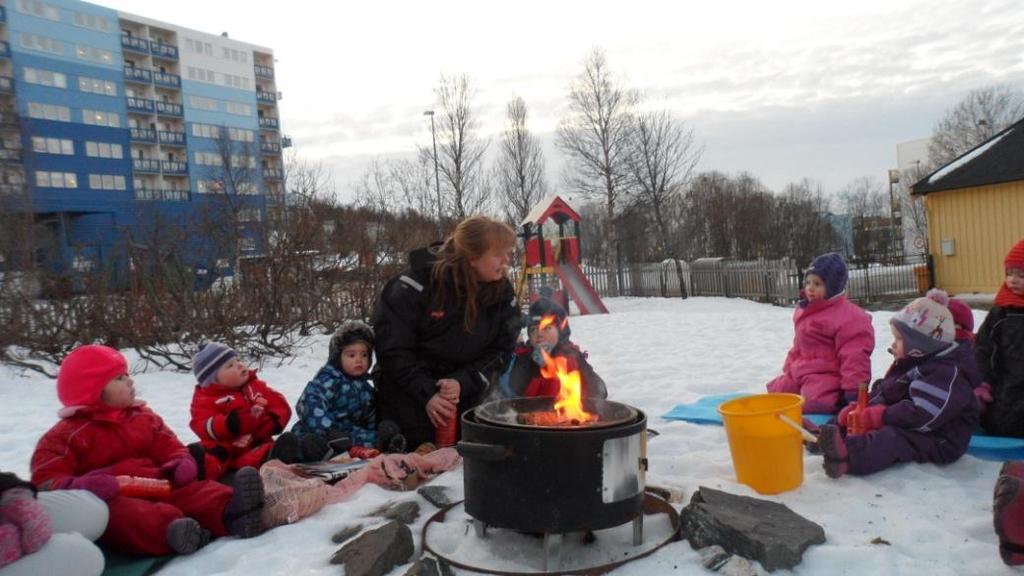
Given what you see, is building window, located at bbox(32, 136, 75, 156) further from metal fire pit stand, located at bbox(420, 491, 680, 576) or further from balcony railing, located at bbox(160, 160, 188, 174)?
metal fire pit stand, located at bbox(420, 491, 680, 576)

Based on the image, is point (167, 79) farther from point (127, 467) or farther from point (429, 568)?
point (429, 568)

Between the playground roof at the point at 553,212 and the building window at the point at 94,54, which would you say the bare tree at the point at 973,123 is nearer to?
the playground roof at the point at 553,212

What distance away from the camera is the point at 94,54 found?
181 ft

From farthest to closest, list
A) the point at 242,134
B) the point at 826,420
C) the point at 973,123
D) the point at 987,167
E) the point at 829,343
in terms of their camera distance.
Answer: the point at 242,134, the point at 973,123, the point at 987,167, the point at 829,343, the point at 826,420

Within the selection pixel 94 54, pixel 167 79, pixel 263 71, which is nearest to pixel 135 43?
pixel 167 79

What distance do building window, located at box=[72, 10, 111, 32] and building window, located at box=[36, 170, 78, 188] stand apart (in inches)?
467

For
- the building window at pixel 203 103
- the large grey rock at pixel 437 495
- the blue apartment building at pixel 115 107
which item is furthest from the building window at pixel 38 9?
the large grey rock at pixel 437 495

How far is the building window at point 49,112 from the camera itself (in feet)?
167

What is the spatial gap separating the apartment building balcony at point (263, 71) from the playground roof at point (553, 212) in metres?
61.8

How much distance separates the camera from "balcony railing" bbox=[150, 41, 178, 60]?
59000mm

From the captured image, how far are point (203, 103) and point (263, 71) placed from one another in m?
9.96

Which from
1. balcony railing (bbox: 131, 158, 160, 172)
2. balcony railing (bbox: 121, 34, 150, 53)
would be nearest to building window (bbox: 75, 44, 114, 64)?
balcony railing (bbox: 121, 34, 150, 53)

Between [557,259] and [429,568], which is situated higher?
[557,259]

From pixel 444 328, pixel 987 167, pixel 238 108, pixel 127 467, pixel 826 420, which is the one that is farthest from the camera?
pixel 238 108
